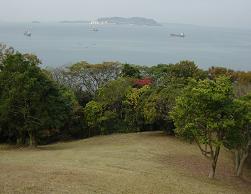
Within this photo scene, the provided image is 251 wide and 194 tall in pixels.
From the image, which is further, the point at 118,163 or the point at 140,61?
the point at 140,61

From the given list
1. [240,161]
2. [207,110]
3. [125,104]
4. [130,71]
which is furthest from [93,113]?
[207,110]

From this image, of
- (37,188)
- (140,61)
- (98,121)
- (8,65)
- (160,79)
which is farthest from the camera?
(140,61)

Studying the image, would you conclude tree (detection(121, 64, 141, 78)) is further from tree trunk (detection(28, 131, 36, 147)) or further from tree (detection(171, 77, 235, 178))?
tree (detection(171, 77, 235, 178))

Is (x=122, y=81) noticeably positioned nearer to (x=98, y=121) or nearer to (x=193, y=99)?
(x=98, y=121)

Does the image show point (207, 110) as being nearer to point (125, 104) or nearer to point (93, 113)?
point (125, 104)

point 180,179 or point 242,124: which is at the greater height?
point 242,124

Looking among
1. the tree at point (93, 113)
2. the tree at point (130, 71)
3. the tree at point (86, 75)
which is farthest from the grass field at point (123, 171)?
the tree at point (130, 71)

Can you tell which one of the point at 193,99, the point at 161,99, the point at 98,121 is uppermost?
the point at 193,99

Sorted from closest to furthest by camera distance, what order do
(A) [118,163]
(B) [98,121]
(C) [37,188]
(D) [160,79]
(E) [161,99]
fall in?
(C) [37,188] → (A) [118,163] → (E) [161,99] → (B) [98,121] → (D) [160,79]

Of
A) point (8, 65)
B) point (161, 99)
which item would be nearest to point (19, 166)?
point (8, 65)
